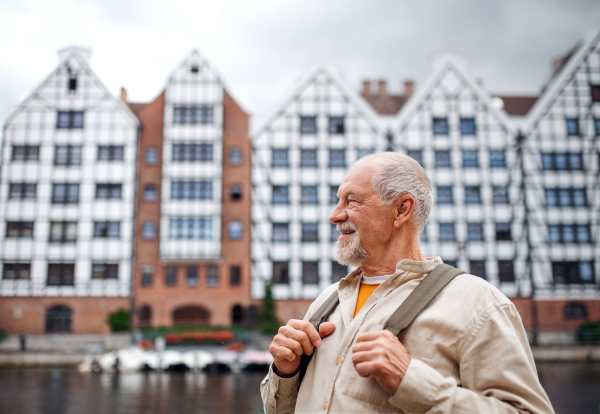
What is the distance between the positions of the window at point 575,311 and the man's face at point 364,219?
30127mm

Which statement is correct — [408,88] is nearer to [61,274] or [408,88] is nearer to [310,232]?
[310,232]

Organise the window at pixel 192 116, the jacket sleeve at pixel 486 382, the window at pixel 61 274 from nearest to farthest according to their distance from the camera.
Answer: the jacket sleeve at pixel 486 382, the window at pixel 61 274, the window at pixel 192 116

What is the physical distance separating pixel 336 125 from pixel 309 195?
4441mm

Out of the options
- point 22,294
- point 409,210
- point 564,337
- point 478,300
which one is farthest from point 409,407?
point 22,294

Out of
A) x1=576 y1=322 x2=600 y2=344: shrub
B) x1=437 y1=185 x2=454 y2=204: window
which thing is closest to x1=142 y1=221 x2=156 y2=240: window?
x1=437 y1=185 x2=454 y2=204: window

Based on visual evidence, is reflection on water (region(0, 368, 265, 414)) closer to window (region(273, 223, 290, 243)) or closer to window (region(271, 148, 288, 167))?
window (region(273, 223, 290, 243))

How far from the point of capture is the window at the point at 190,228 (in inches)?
1096

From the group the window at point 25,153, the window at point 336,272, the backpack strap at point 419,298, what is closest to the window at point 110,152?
the window at point 25,153

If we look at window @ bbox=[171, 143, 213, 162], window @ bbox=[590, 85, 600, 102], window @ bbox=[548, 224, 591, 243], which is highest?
window @ bbox=[590, 85, 600, 102]

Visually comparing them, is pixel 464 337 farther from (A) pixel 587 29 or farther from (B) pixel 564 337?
(A) pixel 587 29

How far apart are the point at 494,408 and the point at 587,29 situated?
34291 mm

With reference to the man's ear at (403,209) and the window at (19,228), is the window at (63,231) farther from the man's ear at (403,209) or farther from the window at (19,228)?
the man's ear at (403,209)

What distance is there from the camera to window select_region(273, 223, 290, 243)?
28688 millimetres

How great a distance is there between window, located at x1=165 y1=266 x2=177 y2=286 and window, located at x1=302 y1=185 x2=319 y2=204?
8400 mm
